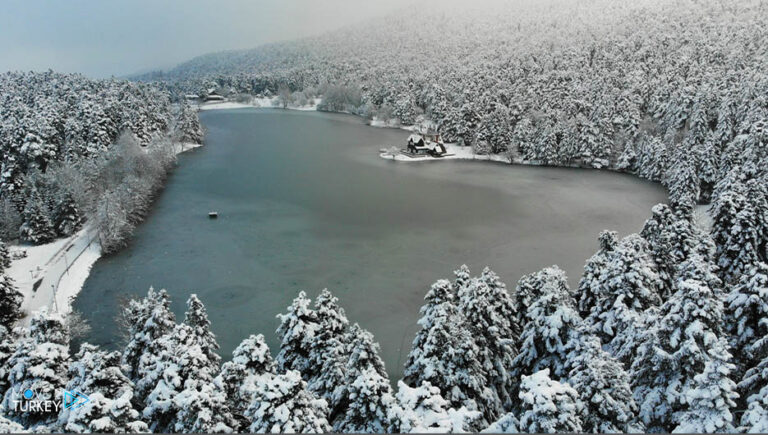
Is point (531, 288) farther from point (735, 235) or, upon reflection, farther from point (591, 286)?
point (735, 235)

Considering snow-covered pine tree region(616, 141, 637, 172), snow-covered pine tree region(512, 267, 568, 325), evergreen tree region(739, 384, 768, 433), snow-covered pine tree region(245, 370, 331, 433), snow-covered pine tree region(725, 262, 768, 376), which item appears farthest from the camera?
snow-covered pine tree region(616, 141, 637, 172)

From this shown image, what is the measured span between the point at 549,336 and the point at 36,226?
1798 inches

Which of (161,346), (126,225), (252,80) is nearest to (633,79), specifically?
(126,225)

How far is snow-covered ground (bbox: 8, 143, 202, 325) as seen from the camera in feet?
109

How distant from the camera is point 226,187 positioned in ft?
202

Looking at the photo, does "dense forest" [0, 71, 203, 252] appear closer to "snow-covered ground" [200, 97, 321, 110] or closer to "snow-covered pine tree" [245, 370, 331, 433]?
"snow-covered pine tree" [245, 370, 331, 433]

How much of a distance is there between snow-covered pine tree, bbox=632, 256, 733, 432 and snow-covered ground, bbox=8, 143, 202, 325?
32995mm

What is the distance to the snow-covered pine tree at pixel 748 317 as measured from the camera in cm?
1697

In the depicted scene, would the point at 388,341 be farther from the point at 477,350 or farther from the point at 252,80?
the point at 252,80

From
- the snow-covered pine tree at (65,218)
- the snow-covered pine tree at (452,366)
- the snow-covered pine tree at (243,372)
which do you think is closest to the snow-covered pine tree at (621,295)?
the snow-covered pine tree at (452,366)

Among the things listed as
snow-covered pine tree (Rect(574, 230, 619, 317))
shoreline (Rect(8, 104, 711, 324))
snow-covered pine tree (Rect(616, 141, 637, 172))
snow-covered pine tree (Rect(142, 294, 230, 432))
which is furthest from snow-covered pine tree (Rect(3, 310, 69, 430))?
snow-covered pine tree (Rect(616, 141, 637, 172))

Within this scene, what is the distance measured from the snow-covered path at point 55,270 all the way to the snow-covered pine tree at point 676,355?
110 ft

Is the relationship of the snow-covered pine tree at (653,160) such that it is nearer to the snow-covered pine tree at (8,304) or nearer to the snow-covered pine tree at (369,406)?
the snow-covered pine tree at (369,406)

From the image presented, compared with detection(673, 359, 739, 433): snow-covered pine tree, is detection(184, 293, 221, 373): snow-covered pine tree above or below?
below
